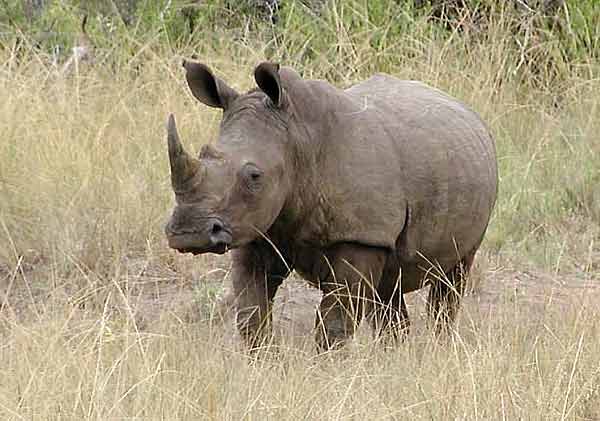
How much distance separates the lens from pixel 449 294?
6.27m

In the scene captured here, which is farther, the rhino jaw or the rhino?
the rhino

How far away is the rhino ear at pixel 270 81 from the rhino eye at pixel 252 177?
31cm

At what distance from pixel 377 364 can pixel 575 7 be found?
5.49 metres

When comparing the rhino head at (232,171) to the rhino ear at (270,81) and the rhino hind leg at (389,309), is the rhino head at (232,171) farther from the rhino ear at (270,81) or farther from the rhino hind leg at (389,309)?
the rhino hind leg at (389,309)

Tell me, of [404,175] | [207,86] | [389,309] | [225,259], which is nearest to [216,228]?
[207,86]

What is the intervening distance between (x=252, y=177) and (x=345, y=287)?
60 centimetres

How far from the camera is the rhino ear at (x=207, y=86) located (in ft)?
17.6

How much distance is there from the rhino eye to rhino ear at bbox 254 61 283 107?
0.31 metres

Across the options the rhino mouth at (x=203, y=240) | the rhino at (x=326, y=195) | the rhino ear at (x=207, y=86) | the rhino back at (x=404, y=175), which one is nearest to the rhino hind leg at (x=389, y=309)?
the rhino at (x=326, y=195)

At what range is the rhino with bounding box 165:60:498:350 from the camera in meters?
5.07

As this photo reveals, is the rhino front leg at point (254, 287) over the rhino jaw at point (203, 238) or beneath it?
beneath

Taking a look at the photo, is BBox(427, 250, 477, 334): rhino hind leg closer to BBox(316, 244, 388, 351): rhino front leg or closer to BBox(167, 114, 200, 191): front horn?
BBox(316, 244, 388, 351): rhino front leg

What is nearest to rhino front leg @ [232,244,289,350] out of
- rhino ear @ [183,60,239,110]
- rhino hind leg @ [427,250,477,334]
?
rhino ear @ [183,60,239,110]

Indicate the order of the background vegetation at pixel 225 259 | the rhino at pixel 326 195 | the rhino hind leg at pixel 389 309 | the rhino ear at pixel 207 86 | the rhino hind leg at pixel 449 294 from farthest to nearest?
1. the rhino hind leg at pixel 449 294
2. the rhino hind leg at pixel 389 309
3. the rhino ear at pixel 207 86
4. the rhino at pixel 326 195
5. the background vegetation at pixel 225 259
